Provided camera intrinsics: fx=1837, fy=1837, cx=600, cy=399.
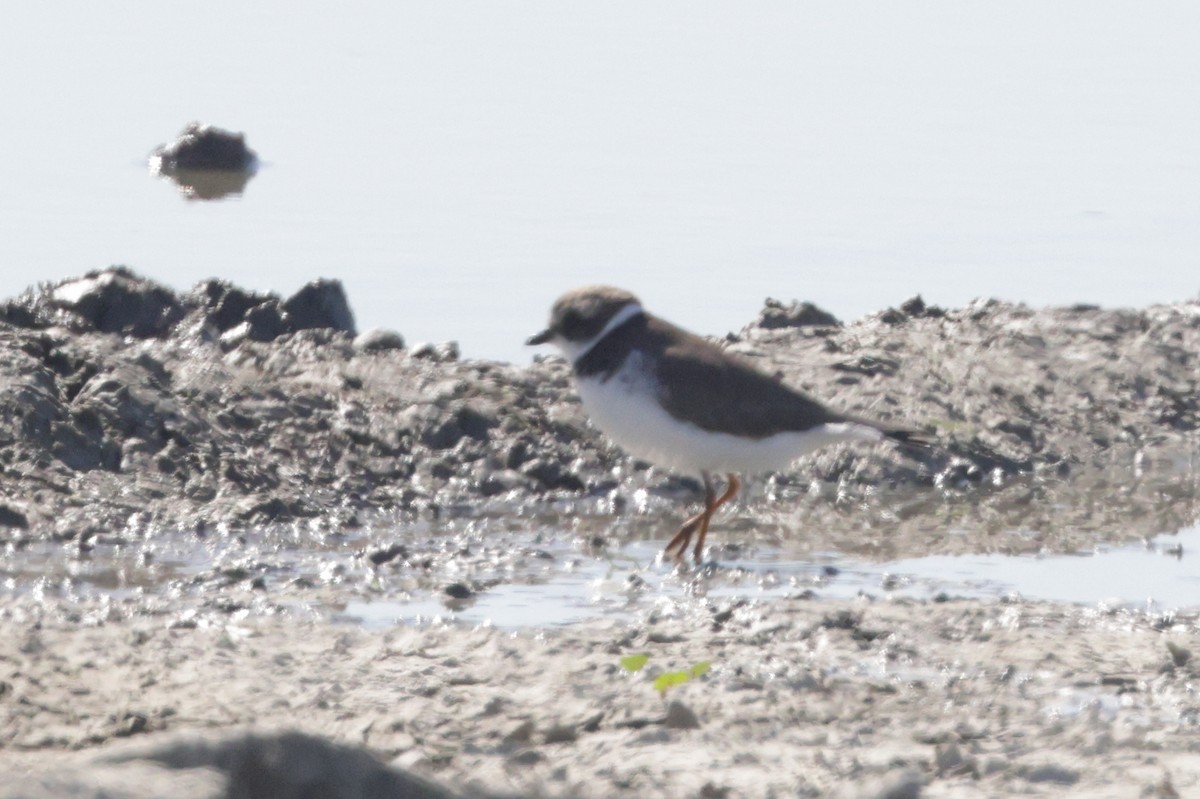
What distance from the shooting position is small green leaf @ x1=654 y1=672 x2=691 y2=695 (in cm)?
557

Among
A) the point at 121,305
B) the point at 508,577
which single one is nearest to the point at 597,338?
the point at 508,577

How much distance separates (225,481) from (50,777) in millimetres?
4600

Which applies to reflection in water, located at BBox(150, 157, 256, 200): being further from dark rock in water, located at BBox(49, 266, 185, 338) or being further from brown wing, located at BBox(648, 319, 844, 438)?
brown wing, located at BBox(648, 319, 844, 438)

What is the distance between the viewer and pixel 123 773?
11.6 ft

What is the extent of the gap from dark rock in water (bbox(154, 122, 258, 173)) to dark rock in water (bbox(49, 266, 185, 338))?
6.14 m

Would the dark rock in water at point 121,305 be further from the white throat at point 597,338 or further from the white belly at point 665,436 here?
the white belly at point 665,436

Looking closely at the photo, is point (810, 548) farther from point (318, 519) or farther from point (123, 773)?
point (123, 773)

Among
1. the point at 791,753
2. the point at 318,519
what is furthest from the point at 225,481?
the point at 791,753

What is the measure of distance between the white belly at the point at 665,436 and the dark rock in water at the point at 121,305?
3068 mm

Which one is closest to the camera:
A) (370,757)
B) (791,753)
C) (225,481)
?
(370,757)

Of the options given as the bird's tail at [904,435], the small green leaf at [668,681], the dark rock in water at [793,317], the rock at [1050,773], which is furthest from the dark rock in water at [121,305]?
the rock at [1050,773]

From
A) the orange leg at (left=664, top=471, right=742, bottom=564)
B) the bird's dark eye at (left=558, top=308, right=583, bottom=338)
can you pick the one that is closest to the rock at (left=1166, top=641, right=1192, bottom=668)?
the orange leg at (left=664, top=471, right=742, bottom=564)

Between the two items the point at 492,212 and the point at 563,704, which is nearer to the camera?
the point at 563,704

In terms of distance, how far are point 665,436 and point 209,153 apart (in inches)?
372
